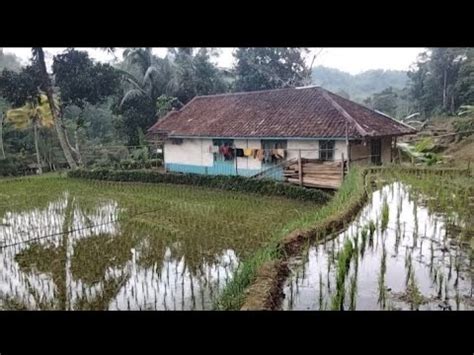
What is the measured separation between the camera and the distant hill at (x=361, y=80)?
3431 cm

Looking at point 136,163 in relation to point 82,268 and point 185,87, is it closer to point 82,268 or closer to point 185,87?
point 185,87

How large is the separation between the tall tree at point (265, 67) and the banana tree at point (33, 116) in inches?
345

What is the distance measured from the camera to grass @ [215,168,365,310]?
12.4 ft

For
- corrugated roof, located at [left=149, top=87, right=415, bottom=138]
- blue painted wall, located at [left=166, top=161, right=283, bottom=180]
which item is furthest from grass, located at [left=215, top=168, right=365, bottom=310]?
blue painted wall, located at [left=166, top=161, right=283, bottom=180]

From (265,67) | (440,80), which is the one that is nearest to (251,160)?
(265,67)

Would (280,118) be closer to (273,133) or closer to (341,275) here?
(273,133)

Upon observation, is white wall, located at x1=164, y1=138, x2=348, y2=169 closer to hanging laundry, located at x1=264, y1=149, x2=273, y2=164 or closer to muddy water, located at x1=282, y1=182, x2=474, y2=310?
hanging laundry, located at x1=264, y1=149, x2=273, y2=164

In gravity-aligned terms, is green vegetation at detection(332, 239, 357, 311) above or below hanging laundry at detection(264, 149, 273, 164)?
below

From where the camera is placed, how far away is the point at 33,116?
1861 centimetres

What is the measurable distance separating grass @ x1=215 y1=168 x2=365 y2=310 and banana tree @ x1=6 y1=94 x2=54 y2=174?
47.3ft

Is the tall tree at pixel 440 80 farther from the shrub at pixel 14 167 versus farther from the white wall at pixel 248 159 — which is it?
the shrub at pixel 14 167

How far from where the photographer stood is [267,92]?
15.2 m
